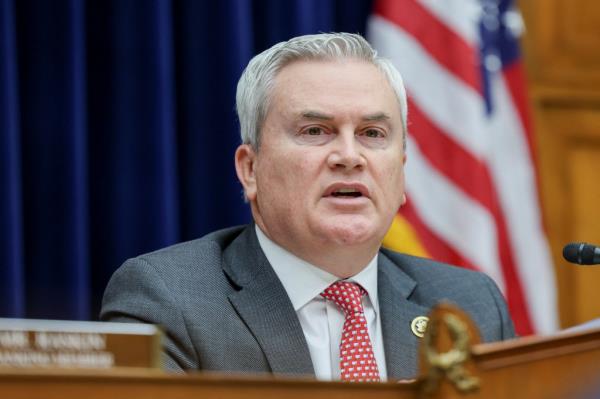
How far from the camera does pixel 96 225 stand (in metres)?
3.51

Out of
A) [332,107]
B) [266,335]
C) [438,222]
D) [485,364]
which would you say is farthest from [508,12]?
[485,364]

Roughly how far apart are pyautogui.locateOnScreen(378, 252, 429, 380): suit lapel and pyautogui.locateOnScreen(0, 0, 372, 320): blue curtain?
38.8 inches

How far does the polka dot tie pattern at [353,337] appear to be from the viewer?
2.42 meters

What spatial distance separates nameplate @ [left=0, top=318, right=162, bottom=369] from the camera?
141 cm

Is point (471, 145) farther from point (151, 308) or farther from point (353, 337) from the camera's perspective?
point (151, 308)

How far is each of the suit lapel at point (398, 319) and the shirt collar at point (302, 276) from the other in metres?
0.04

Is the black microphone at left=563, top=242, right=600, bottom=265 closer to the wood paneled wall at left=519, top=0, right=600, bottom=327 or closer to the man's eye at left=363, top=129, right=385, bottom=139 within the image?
the man's eye at left=363, top=129, right=385, bottom=139

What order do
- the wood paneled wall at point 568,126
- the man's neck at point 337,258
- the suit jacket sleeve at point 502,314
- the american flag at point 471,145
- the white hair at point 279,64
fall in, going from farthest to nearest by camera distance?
the wood paneled wall at point 568,126 < the american flag at point 471,145 < the suit jacket sleeve at point 502,314 < the white hair at point 279,64 < the man's neck at point 337,258

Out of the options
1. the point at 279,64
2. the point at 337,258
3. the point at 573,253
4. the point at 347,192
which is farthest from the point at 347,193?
the point at 573,253

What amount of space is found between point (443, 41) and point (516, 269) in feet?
2.83

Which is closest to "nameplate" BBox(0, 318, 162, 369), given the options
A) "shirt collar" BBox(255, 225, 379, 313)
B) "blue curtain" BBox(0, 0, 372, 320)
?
"shirt collar" BBox(255, 225, 379, 313)

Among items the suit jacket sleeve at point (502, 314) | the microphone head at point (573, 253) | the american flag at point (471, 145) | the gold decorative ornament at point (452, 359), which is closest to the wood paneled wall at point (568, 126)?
the american flag at point (471, 145)

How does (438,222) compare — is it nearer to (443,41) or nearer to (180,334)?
(443,41)

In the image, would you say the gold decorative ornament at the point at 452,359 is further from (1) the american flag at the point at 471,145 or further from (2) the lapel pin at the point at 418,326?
(1) the american flag at the point at 471,145
